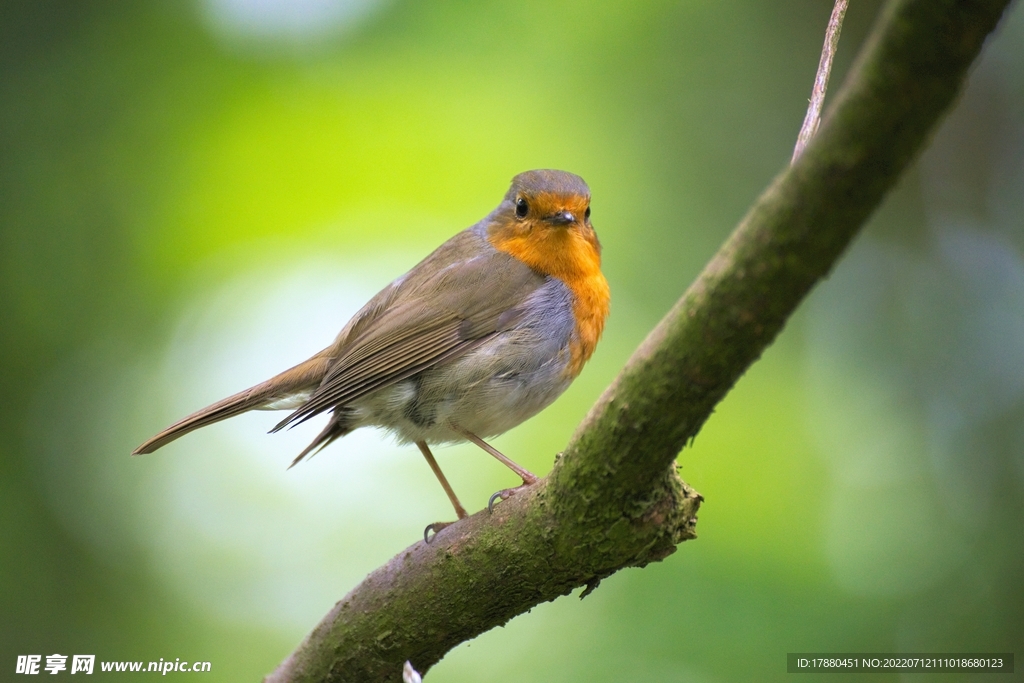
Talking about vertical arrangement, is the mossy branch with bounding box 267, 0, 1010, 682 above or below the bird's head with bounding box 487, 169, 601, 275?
below

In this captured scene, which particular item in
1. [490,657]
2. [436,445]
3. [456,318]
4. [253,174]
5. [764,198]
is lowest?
[764,198]

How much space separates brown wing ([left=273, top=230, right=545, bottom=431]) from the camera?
3822mm

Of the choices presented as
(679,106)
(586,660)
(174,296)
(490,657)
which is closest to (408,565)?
(586,660)

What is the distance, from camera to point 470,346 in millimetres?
3871

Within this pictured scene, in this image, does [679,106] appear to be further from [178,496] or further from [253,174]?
[178,496]

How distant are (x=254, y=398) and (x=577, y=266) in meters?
1.64

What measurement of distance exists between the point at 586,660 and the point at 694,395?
9.83ft

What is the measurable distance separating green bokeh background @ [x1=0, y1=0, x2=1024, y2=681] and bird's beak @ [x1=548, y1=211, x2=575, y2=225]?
1.25 meters

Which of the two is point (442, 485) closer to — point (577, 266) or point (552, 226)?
point (577, 266)

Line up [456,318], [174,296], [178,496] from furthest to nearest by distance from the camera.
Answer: [178,496] → [174,296] → [456,318]

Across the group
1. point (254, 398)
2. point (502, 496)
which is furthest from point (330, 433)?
point (502, 496)

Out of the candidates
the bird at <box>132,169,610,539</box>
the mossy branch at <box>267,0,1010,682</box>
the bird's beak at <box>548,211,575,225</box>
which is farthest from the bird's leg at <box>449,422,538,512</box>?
the bird's beak at <box>548,211,575,225</box>

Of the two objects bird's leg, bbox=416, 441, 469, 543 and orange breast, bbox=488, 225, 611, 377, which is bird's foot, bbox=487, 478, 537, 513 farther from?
orange breast, bbox=488, 225, 611, 377

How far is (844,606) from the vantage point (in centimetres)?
425
